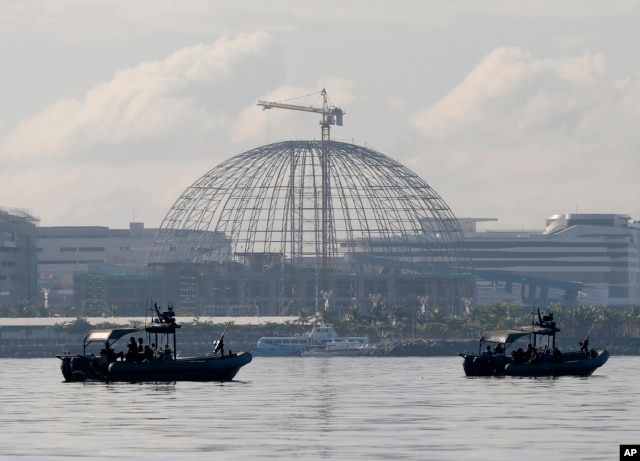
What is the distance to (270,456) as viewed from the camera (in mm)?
70000

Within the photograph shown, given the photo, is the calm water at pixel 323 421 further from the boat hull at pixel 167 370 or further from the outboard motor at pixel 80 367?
the outboard motor at pixel 80 367

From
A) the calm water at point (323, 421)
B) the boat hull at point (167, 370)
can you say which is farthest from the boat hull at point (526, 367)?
the boat hull at point (167, 370)

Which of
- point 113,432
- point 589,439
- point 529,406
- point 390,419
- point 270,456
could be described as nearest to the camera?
point 270,456

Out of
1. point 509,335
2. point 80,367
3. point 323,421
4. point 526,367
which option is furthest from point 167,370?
point 323,421

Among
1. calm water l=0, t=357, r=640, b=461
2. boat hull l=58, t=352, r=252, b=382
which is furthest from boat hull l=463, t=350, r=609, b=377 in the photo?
boat hull l=58, t=352, r=252, b=382

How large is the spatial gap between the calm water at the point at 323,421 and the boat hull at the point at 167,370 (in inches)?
98.8

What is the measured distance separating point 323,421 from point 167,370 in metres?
45.1

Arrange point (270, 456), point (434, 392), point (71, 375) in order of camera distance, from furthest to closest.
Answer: point (71, 375), point (434, 392), point (270, 456)

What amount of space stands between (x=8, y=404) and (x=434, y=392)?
2612cm

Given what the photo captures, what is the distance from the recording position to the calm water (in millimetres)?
71562

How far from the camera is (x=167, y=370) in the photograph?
131m

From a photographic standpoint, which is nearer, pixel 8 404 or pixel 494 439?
pixel 494 439

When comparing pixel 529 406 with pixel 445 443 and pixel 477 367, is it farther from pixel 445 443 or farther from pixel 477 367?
pixel 477 367

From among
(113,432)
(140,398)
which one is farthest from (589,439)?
(140,398)
